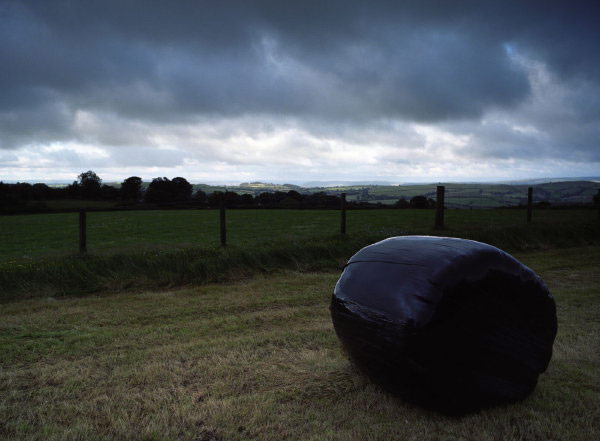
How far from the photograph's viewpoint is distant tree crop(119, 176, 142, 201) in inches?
1407

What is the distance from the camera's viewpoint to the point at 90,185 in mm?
37250

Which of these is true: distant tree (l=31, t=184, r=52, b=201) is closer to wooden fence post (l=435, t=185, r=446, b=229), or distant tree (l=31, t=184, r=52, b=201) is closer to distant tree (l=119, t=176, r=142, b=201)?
distant tree (l=119, t=176, r=142, b=201)

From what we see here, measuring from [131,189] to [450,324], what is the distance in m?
38.2

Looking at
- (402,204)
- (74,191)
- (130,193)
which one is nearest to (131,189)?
(130,193)

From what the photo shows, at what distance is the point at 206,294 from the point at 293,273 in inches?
94.6

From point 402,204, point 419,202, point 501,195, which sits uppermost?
point 501,195

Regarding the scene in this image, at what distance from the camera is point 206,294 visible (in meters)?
7.66

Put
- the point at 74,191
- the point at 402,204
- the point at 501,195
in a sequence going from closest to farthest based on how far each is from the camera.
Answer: the point at 402,204, the point at 501,195, the point at 74,191

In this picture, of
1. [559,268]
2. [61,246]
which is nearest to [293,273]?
[559,268]

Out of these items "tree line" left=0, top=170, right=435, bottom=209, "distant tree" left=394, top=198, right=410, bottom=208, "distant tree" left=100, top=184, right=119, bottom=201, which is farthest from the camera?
"distant tree" left=100, top=184, right=119, bottom=201

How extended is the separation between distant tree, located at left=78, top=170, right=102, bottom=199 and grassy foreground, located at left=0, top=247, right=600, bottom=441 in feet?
106

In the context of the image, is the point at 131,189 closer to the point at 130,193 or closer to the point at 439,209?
the point at 130,193

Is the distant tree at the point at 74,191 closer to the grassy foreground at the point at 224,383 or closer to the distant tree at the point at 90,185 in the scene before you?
the distant tree at the point at 90,185

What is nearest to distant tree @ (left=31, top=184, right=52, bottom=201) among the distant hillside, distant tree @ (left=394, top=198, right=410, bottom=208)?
the distant hillside
